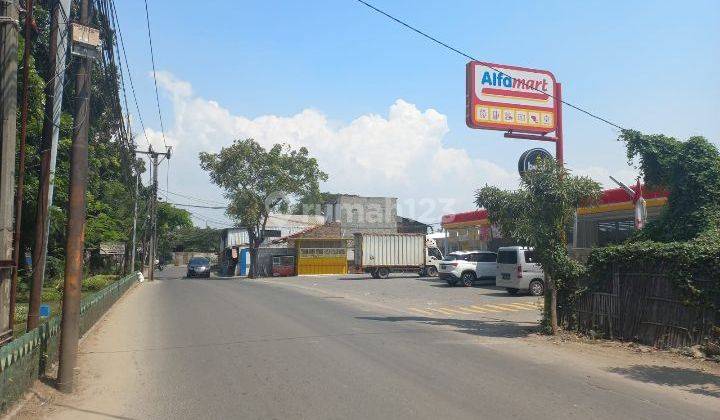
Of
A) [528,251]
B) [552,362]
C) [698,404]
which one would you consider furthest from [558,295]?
[698,404]

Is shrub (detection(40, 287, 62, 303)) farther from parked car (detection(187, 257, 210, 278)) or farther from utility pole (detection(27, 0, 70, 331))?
parked car (detection(187, 257, 210, 278))

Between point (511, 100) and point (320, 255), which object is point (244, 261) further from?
point (511, 100)

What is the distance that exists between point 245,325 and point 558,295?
770cm

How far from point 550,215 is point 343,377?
7.22m

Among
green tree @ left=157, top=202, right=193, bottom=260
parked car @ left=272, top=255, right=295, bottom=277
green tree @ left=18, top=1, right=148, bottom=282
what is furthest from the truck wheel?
green tree @ left=157, top=202, right=193, bottom=260

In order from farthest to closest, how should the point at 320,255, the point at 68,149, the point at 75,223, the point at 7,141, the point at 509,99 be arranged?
the point at 320,255 < the point at 509,99 < the point at 68,149 < the point at 7,141 < the point at 75,223

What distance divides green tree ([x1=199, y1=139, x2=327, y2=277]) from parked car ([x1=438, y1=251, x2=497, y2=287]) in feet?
78.4

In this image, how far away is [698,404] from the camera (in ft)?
23.2

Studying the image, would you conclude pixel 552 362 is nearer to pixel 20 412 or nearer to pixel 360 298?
pixel 20 412

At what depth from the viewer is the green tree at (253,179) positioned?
1923 inches

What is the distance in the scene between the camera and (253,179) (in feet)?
163

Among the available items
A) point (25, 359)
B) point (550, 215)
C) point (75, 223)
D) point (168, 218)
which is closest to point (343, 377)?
point (25, 359)

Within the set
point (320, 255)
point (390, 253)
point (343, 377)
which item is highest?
point (390, 253)

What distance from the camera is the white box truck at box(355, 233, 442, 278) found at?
3853 cm
